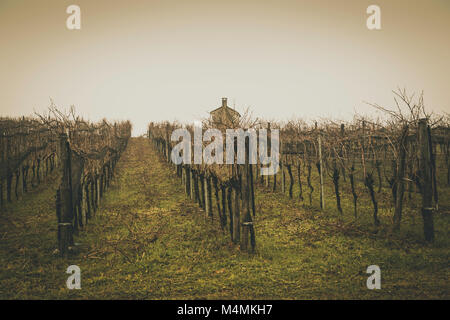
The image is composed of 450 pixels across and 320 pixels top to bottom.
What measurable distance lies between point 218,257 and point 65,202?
11.7ft

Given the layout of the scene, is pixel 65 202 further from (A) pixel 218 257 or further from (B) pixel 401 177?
(B) pixel 401 177

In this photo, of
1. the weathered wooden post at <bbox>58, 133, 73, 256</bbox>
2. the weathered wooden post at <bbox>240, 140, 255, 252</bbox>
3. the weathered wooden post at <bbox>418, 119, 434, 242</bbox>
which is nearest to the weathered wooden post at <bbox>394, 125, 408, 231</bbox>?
the weathered wooden post at <bbox>418, 119, 434, 242</bbox>

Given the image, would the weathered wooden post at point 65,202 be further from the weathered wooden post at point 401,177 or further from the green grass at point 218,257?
the weathered wooden post at point 401,177

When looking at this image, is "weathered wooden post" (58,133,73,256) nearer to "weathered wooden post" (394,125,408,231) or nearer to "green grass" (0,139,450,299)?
"green grass" (0,139,450,299)

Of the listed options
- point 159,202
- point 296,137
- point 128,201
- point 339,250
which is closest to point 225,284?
point 339,250

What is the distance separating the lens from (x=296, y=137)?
14.1 meters

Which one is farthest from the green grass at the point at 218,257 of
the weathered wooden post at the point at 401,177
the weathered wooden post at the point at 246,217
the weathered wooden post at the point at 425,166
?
the weathered wooden post at the point at 425,166

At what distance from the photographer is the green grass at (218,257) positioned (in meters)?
4.88

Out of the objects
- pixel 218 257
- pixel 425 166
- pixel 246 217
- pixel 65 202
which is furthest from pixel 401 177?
pixel 65 202

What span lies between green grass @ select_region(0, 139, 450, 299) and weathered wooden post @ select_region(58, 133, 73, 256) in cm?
34

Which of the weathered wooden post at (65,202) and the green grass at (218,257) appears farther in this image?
the weathered wooden post at (65,202)

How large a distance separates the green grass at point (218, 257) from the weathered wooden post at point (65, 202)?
0.34 meters

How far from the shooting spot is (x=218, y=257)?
6.31m

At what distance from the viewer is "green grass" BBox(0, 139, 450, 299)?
16.0 ft
